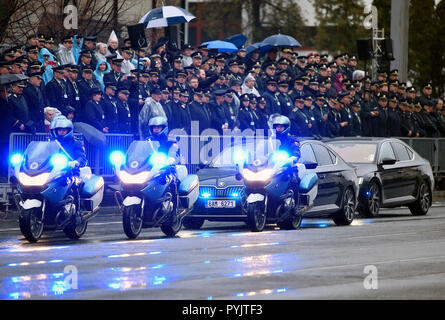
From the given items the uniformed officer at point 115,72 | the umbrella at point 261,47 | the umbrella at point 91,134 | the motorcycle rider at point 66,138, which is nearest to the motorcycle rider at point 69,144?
the motorcycle rider at point 66,138

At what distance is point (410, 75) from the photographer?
75.4 m

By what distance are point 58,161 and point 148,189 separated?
4.88ft

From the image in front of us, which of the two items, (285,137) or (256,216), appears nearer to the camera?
(256,216)

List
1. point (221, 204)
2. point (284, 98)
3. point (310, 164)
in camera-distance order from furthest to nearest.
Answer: point (284, 98) → point (310, 164) → point (221, 204)

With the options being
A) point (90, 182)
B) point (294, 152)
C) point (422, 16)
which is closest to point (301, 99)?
point (294, 152)

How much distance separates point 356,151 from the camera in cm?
2652

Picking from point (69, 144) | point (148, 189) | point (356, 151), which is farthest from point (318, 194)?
point (69, 144)

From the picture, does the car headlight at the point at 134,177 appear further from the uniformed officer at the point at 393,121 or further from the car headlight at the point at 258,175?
the uniformed officer at the point at 393,121

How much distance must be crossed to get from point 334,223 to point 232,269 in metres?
9.52

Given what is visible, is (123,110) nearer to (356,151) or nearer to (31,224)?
(356,151)

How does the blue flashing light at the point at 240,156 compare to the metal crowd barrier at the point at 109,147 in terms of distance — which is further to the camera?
the metal crowd barrier at the point at 109,147

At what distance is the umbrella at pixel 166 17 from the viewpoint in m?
27.1

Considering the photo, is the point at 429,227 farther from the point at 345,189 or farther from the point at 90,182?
the point at 90,182

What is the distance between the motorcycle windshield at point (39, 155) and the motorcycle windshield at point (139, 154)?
1.23m
